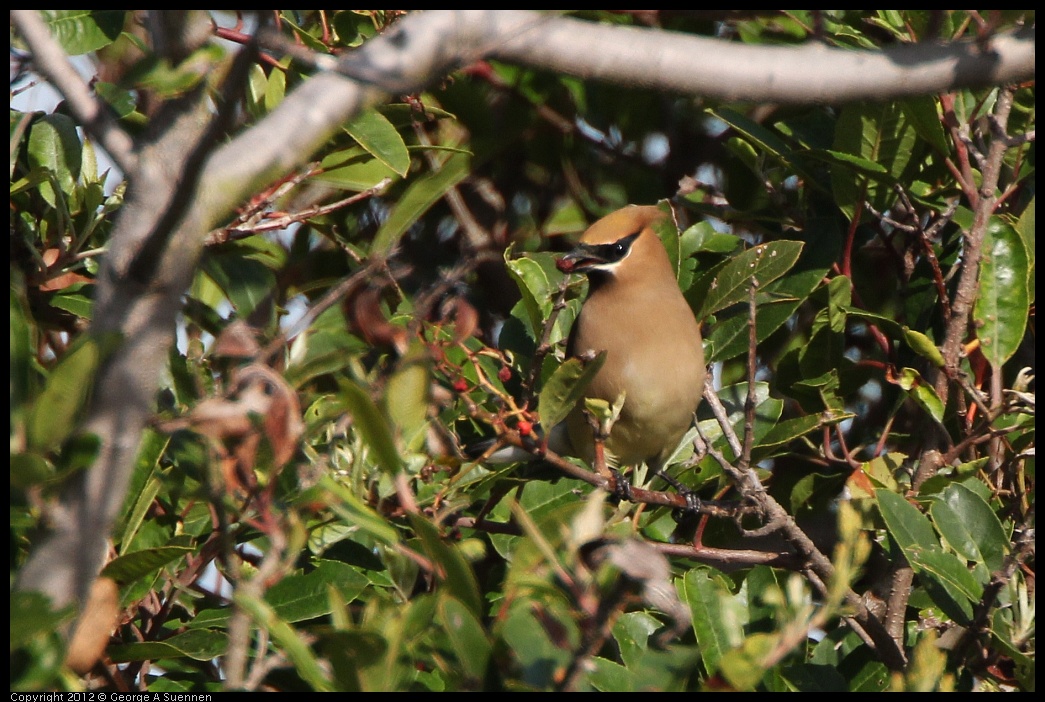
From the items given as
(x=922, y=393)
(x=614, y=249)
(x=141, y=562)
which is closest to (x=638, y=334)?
(x=614, y=249)

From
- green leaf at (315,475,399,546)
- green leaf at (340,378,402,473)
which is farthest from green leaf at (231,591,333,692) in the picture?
green leaf at (340,378,402,473)

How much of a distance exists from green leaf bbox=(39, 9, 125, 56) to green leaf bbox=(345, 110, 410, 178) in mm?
625

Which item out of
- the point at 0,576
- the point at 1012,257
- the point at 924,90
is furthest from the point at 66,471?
the point at 1012,257

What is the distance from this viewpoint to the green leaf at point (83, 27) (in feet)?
9.05

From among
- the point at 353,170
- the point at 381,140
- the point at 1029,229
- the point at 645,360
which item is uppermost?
the point at 381,140

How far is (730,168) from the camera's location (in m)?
3.92

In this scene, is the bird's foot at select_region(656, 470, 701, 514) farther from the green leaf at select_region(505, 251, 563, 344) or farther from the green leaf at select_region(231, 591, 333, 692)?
the green leaf at select_region(231, 591, 333, 692)

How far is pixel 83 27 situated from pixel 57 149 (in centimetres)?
35

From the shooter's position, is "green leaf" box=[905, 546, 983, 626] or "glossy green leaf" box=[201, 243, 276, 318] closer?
"green leaf" box=[905, 546, 983, 626]

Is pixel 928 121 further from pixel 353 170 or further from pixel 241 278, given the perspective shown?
pixel 241 278

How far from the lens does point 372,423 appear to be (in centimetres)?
167

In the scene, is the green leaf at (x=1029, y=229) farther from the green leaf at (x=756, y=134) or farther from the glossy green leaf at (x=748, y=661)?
the glossy green leaf at (x=748, y=661)

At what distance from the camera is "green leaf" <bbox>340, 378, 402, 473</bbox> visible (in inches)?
64.3

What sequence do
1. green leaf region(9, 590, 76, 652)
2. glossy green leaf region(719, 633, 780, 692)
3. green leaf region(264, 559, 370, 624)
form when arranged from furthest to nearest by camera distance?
1. green leaf region(264, 559, 370, 624)
2. glossy green leaf region(719, 633, 780, 692)
3. green leaf region(9, 590, 76, 652)
